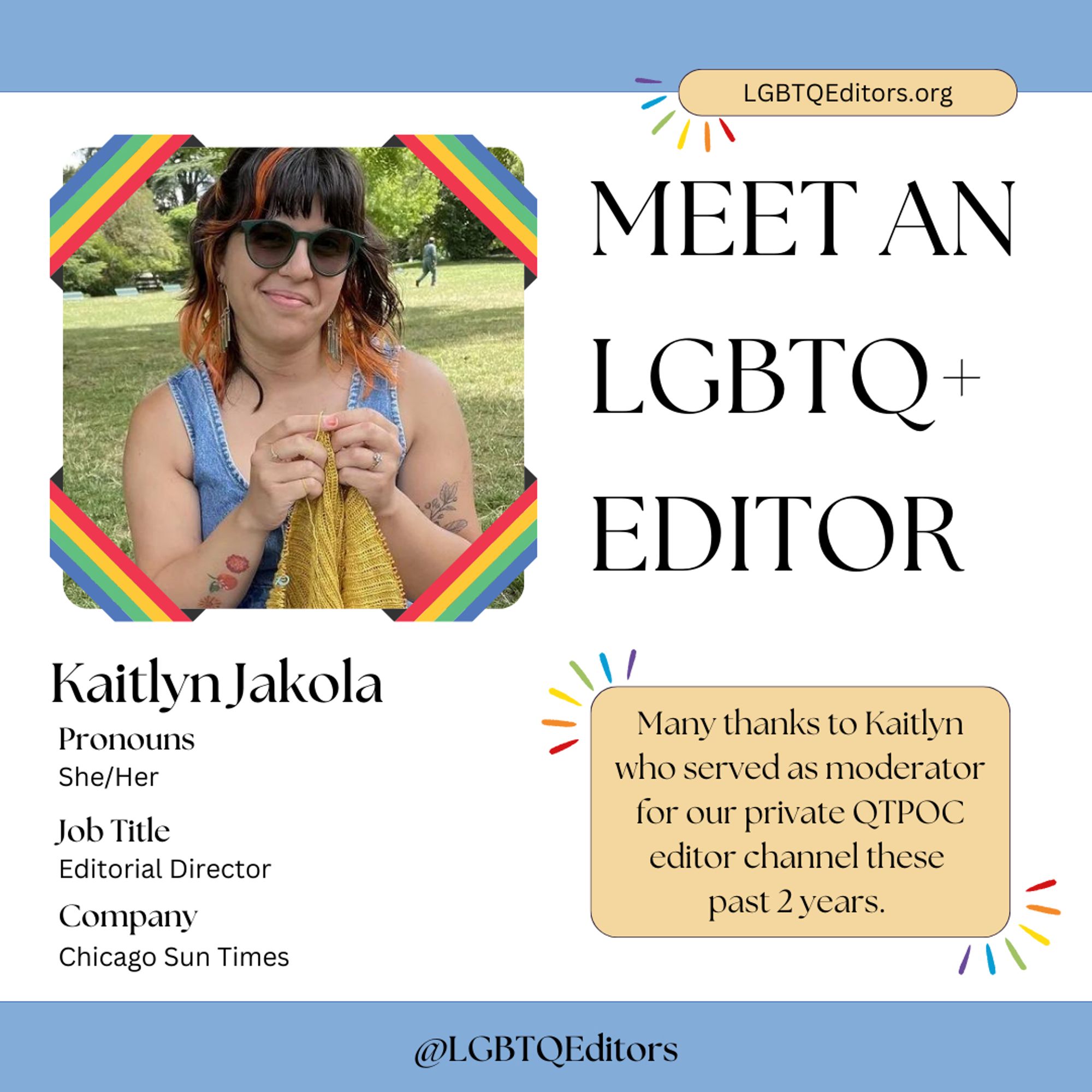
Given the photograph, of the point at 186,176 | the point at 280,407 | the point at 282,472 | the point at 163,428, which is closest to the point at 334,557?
the point at 282,472

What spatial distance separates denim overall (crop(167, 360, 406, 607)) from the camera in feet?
10.2

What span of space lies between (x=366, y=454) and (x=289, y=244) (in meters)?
0.43

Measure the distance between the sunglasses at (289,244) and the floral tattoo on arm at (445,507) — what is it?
1.62 ft

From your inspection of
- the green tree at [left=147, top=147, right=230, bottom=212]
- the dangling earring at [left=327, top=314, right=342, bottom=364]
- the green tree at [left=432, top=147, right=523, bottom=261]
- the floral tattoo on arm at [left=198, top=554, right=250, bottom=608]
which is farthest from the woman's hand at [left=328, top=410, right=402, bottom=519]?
the green tree at [left=147, top=147, right=230, bottom=212]

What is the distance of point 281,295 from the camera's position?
3.06 meters

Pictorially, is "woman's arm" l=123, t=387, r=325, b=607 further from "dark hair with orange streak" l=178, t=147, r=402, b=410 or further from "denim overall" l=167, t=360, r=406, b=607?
"dark hair with orange streak" l=178, t=147, r=402, b=410

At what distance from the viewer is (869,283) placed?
320cm

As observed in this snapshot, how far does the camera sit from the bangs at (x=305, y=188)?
305cm

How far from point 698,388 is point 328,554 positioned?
82cm

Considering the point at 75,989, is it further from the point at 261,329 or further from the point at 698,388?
the point at 698,388

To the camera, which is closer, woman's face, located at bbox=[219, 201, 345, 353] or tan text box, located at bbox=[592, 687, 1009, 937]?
woman's face, located at bbox=[219, 201, 345, 353]

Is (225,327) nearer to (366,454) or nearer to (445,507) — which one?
(366,454)

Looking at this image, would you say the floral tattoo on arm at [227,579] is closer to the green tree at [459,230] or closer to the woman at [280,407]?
the woman at [280,407]

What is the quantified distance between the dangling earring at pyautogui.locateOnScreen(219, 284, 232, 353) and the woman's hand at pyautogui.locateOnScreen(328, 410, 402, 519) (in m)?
Answer: 0.27
